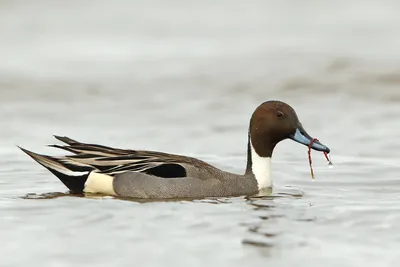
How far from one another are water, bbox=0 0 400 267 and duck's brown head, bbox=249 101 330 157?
41 centimetres

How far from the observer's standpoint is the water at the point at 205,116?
8.23m

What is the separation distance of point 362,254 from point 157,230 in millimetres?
1491

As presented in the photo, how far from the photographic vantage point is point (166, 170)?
10078 millimetres

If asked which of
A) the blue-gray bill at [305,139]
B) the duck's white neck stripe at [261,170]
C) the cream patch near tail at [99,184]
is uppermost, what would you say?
the blue-gray bill at [305,139]

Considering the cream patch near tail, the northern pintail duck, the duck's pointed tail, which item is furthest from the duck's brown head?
the duck's pointed tail

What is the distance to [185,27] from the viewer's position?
21531 millimetres

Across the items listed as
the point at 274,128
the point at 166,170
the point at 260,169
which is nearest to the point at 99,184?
the point at 166,170

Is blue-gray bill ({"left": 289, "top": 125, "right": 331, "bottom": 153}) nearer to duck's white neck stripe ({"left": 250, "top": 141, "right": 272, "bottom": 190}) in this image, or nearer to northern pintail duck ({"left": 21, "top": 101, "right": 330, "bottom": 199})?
northern pintail duck ({"left": 21, "top": 101, "right": 330, "bottom": 199})

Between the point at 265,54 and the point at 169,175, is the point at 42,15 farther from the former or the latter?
the point at 169,175

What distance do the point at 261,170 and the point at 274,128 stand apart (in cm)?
38

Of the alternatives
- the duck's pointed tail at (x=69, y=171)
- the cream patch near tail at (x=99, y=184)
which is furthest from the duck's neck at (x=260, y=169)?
the duck's pointed tail at (x=69, y=171)

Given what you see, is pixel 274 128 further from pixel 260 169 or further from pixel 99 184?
pixel 99 184

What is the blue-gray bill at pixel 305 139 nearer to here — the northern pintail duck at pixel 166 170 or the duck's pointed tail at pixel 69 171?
the northern pintail duck at pixel 166 170

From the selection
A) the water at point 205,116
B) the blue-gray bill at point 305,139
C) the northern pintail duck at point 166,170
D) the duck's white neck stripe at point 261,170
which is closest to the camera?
the water at point 205,116
